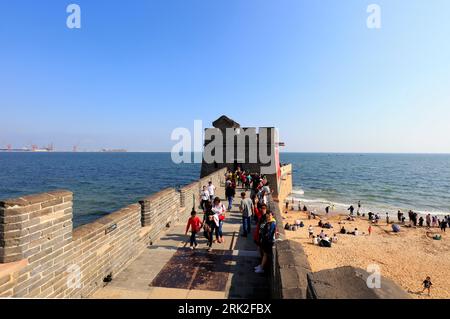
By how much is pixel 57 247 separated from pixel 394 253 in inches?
1036

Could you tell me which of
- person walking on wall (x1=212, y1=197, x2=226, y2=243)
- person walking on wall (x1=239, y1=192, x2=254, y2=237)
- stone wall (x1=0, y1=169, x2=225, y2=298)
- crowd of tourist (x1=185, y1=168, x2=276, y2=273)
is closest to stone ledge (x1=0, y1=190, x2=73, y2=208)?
stone wall (x1=0, y1=169, x2=225, y2=298)

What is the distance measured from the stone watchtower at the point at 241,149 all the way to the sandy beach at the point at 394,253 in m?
7.30

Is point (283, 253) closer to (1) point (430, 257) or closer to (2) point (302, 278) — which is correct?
(2) point (302, 278)

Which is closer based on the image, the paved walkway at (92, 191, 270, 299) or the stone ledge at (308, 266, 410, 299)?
the stone ledge at (308, 266, 410, 299)

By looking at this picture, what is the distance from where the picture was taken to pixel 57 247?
4.55 meters

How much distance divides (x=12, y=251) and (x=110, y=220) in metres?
2.48

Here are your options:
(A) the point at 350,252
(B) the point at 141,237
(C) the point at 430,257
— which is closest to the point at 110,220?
(B) the point at 141,237

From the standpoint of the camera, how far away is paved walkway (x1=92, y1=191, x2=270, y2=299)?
5.48 metres

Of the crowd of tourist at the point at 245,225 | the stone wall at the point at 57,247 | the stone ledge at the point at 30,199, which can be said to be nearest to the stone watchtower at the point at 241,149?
the crowd of tourist at the point at 245,225

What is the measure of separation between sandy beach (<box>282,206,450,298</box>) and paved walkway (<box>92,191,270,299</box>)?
1341 centimetres

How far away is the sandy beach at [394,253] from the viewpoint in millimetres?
18797

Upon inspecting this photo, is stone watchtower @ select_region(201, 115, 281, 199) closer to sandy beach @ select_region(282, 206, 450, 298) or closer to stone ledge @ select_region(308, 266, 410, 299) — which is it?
sandy beach @ select_region(282, 206, 450, 298)

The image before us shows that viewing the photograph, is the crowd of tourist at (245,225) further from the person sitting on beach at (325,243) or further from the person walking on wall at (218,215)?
the person sitting on beach at (325,243)
